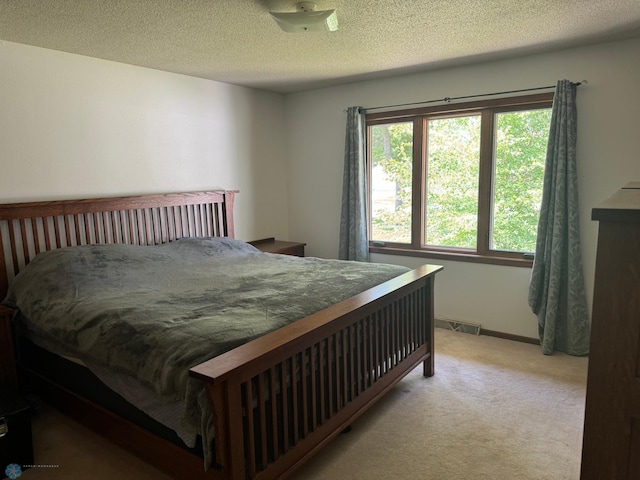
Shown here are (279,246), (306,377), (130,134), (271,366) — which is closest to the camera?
(271,366)

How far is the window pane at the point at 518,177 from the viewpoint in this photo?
3525 millimetres

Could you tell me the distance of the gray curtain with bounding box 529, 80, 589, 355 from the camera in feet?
10.6

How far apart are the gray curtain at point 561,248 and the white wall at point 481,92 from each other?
0.38 ft

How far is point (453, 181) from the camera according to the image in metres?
3.96

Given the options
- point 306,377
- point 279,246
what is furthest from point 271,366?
point 279,246

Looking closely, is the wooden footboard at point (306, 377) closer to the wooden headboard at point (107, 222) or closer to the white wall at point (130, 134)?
the wooden headboard at point (107, 222)

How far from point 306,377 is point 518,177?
260cm

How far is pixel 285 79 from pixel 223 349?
3.05 metres

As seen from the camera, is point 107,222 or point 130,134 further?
point 130,134

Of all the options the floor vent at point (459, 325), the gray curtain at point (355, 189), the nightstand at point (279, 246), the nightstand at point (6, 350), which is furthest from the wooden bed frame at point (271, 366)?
the gray curtain at point (355, 189)

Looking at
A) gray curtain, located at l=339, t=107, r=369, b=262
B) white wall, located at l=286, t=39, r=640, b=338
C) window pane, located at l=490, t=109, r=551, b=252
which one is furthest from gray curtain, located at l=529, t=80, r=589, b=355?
gray curtain, located at l=339, t=107, r=369, b=262

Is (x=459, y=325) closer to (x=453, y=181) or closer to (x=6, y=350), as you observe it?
(x=453, y=181)

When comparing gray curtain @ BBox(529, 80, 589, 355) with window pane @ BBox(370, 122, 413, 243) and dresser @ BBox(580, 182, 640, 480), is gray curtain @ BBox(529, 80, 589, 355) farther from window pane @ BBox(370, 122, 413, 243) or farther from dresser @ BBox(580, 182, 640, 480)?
dresser @ BBox(580, 182, 640, 480)

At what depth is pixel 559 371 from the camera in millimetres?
3107
